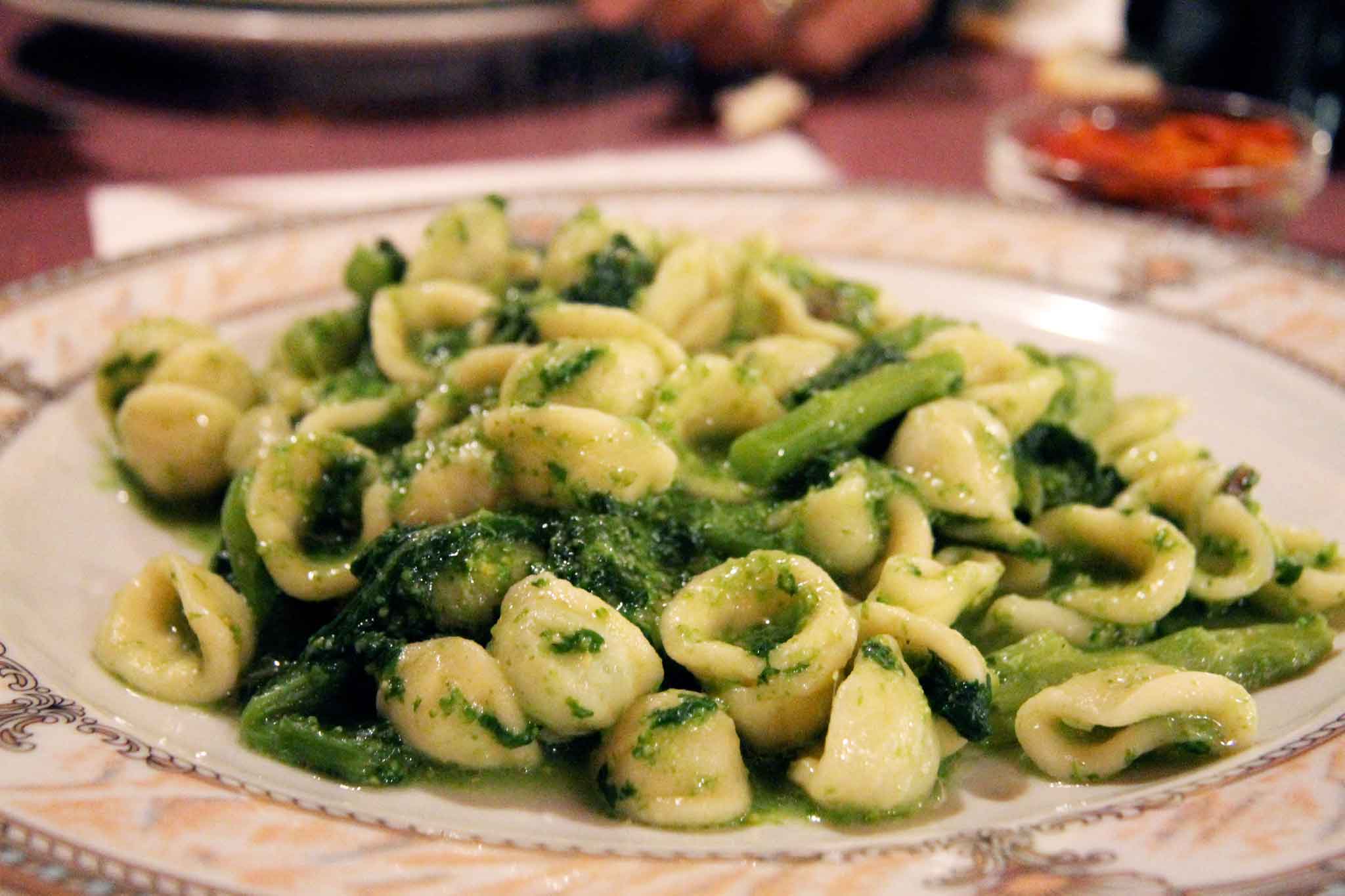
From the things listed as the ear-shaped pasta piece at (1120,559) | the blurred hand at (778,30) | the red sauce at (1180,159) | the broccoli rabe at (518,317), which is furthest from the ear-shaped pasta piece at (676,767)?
the blurred hand at (778,30)

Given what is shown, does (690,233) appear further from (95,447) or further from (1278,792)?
(1278,792)

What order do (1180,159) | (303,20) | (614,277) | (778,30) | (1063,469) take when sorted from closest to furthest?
1. (1063,469)
2. (614,277)
3. (1180,159)
4. (303,20)
5. (778,30)

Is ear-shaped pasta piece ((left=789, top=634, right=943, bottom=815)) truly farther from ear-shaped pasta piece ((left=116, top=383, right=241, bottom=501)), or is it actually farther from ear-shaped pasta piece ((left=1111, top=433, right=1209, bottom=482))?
ear-shaped pasta piece ((left=116, top=383, right=241, bottom=501))

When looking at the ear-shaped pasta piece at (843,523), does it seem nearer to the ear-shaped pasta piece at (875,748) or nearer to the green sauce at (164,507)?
the ear-shaped pasta piece at (875,748)

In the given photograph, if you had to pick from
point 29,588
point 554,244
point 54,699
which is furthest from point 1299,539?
point 29,588

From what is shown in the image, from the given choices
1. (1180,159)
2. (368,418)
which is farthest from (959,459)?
(1180,159)

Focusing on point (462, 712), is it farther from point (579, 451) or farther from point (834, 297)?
point (834, 297)
